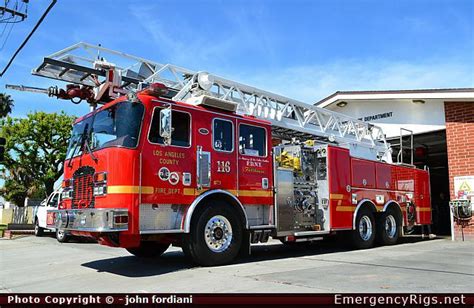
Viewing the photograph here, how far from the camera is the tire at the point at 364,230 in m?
11.1

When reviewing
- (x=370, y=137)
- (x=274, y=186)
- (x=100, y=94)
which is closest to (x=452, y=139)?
(x=370, y=137)

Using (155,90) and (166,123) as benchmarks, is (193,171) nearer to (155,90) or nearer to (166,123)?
(166,123)

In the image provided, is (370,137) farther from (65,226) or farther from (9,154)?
(9,154)

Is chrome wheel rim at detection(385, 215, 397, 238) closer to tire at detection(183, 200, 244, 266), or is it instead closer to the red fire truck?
the red fire truck

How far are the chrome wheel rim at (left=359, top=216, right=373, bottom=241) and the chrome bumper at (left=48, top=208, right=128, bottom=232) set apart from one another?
654cm

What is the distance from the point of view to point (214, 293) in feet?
18.2

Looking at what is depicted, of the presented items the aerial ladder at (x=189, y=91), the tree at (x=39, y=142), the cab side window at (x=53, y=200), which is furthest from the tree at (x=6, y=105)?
the aerial ladder at (x=189, y=91)

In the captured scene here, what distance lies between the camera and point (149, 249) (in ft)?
31.1

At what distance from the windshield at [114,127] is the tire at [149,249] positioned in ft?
7.79

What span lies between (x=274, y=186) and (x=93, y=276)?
3.82 meters

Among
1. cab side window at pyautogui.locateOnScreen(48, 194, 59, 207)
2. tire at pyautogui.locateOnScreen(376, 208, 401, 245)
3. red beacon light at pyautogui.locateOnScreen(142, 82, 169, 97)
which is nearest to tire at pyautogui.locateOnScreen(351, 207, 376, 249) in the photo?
tire at pyautogui.locateOnScreen(376, 208, 401, 245)

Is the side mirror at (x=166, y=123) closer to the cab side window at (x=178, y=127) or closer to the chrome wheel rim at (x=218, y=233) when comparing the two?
the cab side window at (x=178, y=127)

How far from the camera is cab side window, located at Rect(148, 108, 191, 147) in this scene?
7547 mm

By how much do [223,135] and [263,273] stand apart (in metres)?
2.69
